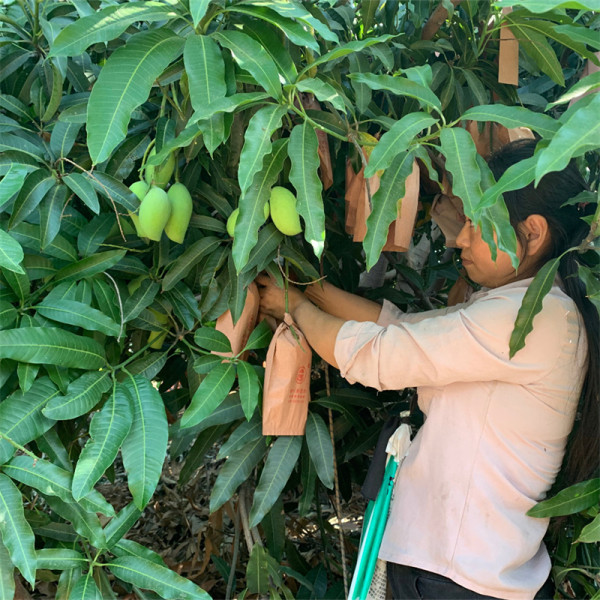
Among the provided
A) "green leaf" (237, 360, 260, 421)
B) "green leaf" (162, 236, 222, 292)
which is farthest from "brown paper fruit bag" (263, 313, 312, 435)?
"green leaf" (162, 236, 222, 292)

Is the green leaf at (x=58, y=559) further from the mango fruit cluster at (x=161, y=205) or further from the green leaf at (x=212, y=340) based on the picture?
the mango fruit cluster at (x=161, y=205)

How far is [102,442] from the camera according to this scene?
3.69ft

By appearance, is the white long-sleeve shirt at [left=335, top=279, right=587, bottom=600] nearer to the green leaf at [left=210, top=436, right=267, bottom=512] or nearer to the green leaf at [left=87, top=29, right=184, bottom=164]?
the green leaf at [left=210, top=436, right=267, bottom=512]

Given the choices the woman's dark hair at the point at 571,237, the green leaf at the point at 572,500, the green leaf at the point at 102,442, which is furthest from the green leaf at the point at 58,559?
the woman's dark hair at the point at 571,237

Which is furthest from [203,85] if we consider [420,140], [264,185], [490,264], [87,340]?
[490,264]

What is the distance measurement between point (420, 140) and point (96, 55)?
2.83 feet

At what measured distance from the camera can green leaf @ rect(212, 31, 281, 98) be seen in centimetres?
103

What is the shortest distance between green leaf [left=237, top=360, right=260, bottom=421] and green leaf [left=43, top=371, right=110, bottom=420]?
0.23m

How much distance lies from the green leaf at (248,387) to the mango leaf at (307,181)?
0.35 metres

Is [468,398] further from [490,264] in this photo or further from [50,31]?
[50,31]

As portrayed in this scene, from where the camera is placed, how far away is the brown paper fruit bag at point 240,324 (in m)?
1.37

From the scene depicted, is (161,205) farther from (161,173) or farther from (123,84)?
(123,84)

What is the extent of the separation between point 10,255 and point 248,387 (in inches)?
18.7

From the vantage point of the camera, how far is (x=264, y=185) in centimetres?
112
